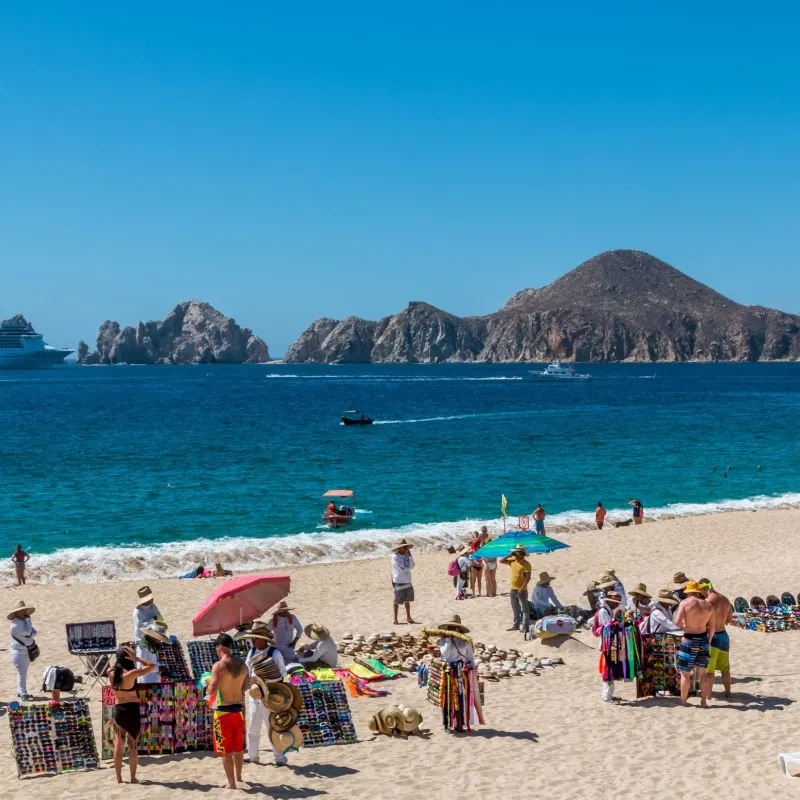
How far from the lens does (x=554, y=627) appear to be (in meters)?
14.4

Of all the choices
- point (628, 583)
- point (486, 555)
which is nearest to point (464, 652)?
point (486, 555)

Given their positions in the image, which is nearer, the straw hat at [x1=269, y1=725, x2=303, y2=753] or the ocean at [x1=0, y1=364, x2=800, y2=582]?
the straw hat at [x1=269, y1=725, x2=303, y2=753]

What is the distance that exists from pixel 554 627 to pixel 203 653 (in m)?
5.69

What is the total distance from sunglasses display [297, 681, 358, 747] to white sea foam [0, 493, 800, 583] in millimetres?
15315

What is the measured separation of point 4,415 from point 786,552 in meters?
82.5

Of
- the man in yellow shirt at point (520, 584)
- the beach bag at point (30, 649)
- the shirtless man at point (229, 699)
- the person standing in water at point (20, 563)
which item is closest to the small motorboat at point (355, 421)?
the person standing in water at point (20, 563)

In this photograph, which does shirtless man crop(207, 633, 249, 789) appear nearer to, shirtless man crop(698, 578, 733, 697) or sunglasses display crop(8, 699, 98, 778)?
sunglasses display crop(8, 699, 98, 778)

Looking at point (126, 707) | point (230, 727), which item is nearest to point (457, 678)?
point (230, 727)

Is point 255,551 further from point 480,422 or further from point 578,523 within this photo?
point 480,422

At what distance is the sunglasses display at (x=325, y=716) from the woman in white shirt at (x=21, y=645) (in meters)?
4.42

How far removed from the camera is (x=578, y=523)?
31.5 meters

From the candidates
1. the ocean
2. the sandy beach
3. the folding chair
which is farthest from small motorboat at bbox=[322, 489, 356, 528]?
the folding chair

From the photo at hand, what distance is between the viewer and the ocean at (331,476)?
28984 mm

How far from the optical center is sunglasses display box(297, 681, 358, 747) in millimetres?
10398
